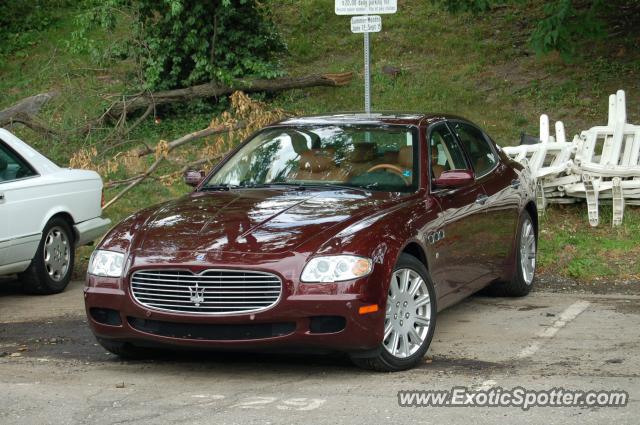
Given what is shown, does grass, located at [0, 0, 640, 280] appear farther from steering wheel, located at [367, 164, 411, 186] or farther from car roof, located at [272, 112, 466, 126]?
steering wheel, located at [367, 164, 411, 186]

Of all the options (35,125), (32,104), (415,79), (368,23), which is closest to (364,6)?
(368,23)

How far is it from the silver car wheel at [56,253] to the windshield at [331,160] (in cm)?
254

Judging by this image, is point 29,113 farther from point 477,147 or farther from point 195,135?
point 477,147

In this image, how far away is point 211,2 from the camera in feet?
56.9

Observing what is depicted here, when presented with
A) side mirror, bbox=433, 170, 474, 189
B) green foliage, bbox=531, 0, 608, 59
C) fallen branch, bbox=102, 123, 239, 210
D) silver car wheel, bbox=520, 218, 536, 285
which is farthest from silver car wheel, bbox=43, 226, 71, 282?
green foliage, bbox=531, 0, 608, 59

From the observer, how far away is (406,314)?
6.93 m

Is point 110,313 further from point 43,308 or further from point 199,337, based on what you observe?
point 43,308

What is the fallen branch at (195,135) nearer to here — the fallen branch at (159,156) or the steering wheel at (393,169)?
the fallen branch at (159,156)

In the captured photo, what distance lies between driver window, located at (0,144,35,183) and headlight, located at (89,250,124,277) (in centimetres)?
315

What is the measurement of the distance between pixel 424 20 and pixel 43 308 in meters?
12.2

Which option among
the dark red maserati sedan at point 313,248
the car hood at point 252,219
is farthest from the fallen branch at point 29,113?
the car hood at point 252,219

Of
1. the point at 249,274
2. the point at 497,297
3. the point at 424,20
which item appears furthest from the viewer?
the point at 424,20

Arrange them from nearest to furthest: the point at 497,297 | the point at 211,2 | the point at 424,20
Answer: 1. the point at 497,297
2. the point at 211,2
3. the point at 424,20

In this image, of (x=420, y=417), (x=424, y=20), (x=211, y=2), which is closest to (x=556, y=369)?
(x=420, y=417)
